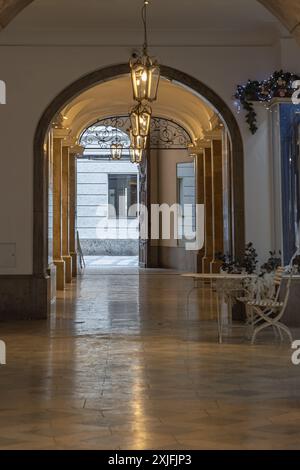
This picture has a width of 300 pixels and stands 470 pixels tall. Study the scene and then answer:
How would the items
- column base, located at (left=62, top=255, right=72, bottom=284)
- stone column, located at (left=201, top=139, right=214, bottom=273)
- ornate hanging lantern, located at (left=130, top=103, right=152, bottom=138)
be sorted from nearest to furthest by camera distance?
1. ornate hanging lantern, located at (left=130, top=103, right=152, bottom=138)
2. column base, located at (left=62, top=255, right=72, bottom=284)
3. stone column, located at (left=201, top=139, right=214, bottom=273)

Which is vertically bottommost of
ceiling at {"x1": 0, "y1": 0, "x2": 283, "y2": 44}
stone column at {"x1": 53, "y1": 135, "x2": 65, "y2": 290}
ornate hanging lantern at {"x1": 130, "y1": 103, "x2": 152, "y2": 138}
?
stone column at {"x1": 53, "y1": 135, "x2": 65, "y2": 290}

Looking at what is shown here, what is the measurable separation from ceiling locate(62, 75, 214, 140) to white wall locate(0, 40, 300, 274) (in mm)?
3781

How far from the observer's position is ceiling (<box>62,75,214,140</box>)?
14.0 metres

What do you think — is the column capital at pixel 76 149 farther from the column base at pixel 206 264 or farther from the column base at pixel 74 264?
the column base at pixel 206 264

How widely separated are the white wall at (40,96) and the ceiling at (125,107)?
3.78 meters

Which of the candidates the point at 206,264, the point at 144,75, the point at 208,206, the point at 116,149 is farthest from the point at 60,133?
the point at 144,75

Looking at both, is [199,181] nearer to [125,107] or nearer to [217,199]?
[217,199]

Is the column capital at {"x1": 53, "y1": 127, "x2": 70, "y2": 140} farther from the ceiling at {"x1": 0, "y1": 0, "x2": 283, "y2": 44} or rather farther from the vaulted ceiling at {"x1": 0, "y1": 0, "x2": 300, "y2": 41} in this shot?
the vaulted ceiling at {"x1": 0, "y1": 0, "x2": 300, "y2": 41}

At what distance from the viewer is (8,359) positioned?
6223 mm

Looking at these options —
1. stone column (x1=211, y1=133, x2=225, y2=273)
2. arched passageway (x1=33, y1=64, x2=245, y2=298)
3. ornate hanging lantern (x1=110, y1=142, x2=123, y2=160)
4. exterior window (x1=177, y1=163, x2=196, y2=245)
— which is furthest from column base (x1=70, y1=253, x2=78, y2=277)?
arched passageway (x1=33, y1=64, x2=245, y2=298)

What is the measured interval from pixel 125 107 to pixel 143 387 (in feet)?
37.5

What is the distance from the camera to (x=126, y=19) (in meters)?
9.03
